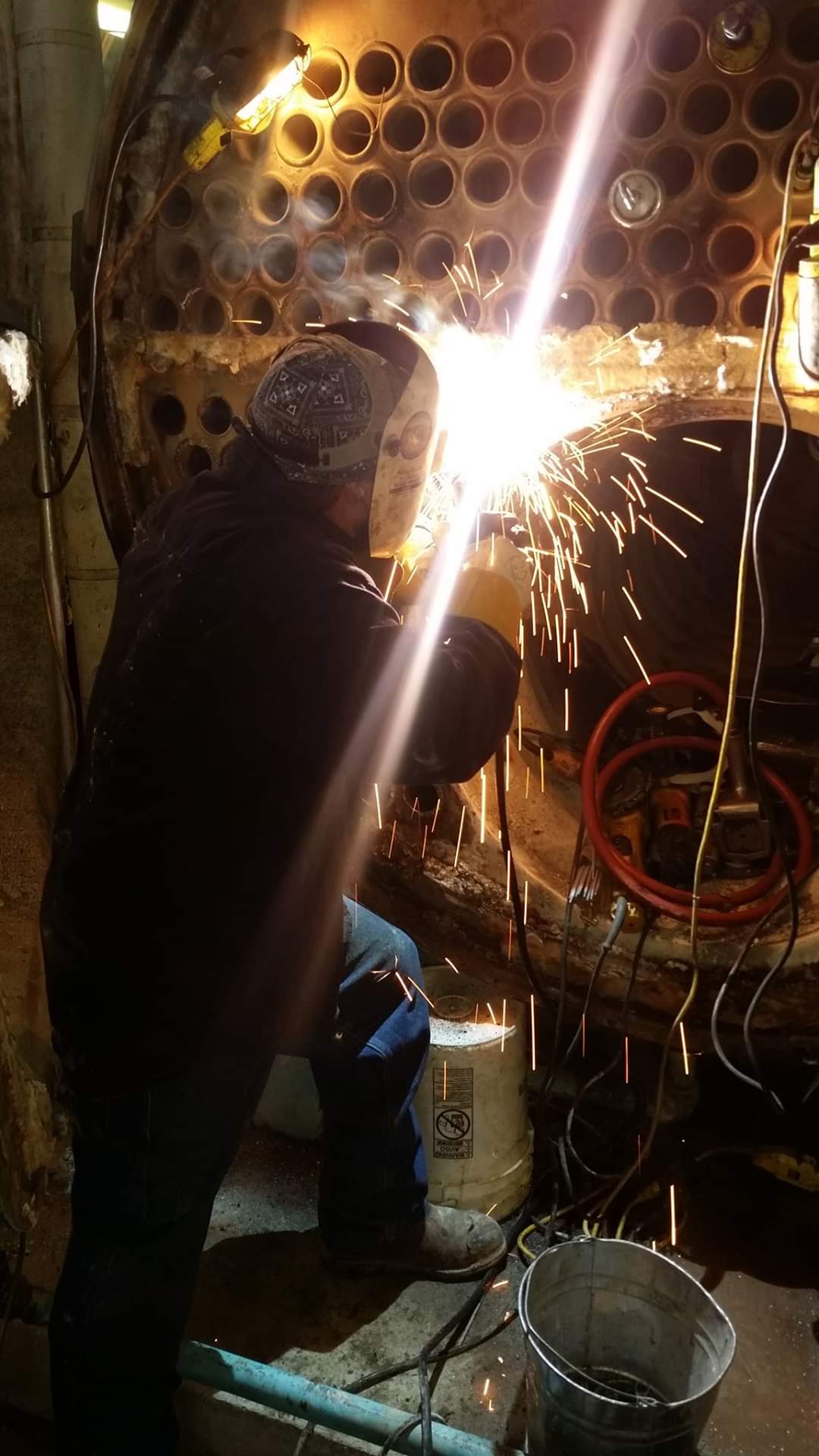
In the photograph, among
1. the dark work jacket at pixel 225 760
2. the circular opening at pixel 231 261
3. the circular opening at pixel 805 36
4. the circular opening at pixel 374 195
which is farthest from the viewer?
the circular opening at pixel 231 261

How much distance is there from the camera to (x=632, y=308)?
6.42 feet

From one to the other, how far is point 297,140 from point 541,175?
52cm

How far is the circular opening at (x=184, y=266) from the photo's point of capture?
7.25 ft

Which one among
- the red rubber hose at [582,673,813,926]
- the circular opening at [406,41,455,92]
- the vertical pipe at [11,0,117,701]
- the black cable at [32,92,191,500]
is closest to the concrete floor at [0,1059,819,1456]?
the red rubber hose at [582,673,813,926]

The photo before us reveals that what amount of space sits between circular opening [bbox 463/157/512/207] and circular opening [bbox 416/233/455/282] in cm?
9

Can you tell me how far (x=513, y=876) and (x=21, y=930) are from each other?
133 cm

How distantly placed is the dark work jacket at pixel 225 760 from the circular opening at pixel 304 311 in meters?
0.54

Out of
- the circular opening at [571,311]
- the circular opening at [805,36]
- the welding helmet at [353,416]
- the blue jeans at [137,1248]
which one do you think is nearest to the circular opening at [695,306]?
the circular opening at [571,311]

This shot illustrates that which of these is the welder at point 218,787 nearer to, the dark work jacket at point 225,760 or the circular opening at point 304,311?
the dark work jacket at point 225,760

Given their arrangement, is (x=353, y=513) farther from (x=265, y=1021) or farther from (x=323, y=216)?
(x=265, y=1021)

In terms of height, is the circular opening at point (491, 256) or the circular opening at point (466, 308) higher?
the circular opening at point (491, 256)

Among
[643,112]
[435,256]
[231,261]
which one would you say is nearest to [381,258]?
[435,256]

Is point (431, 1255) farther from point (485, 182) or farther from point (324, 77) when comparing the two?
point (324, 77)

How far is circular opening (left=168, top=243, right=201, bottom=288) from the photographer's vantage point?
7.25 ft
